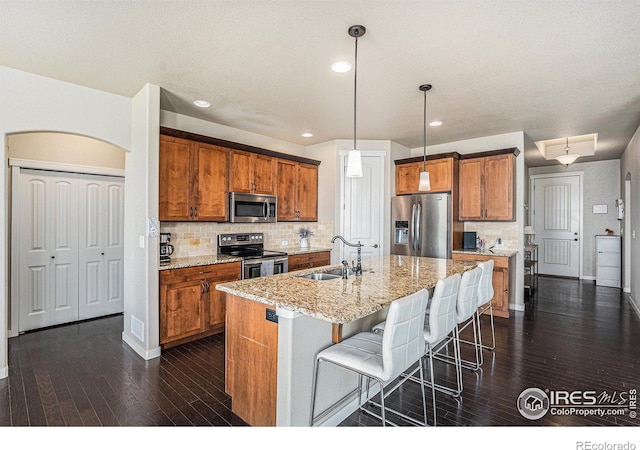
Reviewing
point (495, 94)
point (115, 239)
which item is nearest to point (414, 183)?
point (495, 94)

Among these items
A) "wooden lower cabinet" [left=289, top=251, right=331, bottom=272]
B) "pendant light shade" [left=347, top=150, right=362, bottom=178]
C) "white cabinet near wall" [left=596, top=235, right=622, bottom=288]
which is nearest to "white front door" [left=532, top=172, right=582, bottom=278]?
"white cabinet near wall" [left=596, top=235, right=622, bottom=288]

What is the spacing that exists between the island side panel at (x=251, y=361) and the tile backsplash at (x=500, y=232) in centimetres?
433

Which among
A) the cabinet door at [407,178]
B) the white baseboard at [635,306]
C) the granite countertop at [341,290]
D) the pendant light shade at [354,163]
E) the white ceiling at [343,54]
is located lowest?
the white baseboard at [635,306]

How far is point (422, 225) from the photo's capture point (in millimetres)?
5031

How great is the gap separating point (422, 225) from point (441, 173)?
2.75 ft

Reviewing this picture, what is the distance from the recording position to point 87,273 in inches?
171

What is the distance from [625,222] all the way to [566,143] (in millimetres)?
1788

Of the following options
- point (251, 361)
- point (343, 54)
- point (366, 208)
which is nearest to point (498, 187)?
point (366, 208)

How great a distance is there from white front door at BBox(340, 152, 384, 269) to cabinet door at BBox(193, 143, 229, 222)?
1.97m

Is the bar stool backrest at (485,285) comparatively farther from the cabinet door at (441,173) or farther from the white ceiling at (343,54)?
the cabinet door at (441,173)

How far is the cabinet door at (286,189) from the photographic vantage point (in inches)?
194

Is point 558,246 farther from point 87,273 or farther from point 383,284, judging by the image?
point 87,273

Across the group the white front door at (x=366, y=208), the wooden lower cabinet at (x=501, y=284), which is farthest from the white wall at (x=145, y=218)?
the wooden lower cabinet at (x=501, y=284)

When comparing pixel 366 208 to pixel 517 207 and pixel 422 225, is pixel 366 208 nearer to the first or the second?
pixel 422 225
